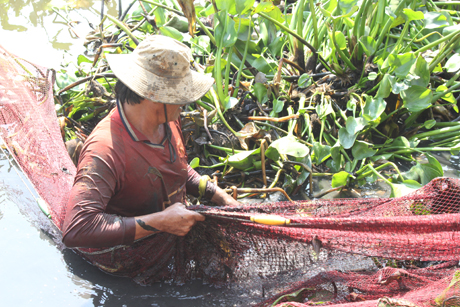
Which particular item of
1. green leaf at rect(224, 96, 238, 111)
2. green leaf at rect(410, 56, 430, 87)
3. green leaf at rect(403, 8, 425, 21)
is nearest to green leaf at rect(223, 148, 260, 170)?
green leaf at rect(224, 96, 238, 111)

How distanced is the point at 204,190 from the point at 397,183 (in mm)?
1331

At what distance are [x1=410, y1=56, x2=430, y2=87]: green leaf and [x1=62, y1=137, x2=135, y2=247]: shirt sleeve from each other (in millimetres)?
2198

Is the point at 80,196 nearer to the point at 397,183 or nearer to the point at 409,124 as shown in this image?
the point at 397,183

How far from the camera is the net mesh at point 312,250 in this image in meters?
1.61

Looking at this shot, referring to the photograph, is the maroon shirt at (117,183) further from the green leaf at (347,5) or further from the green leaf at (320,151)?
the green leaf at (347,5)

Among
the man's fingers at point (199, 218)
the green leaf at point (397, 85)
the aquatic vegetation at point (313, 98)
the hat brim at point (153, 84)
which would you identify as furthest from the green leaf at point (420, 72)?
the man's fingers at point (199, 218)

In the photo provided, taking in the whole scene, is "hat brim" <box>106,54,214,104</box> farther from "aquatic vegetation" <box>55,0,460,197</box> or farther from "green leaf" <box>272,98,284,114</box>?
"green leaf" <box>272,98,284,114</box>

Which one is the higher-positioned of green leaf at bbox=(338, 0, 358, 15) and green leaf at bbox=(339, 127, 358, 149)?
green leaf at bbox=(338, 0, 358, 15)

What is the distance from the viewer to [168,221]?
5.60ft

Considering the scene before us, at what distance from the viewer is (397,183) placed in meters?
2.56

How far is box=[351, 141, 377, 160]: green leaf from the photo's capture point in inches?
105

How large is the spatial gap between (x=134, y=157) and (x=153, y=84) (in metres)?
0.36

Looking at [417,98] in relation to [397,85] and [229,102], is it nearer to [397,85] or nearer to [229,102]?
[397,85]

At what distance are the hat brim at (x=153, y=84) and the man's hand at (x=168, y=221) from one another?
0.51 meters
